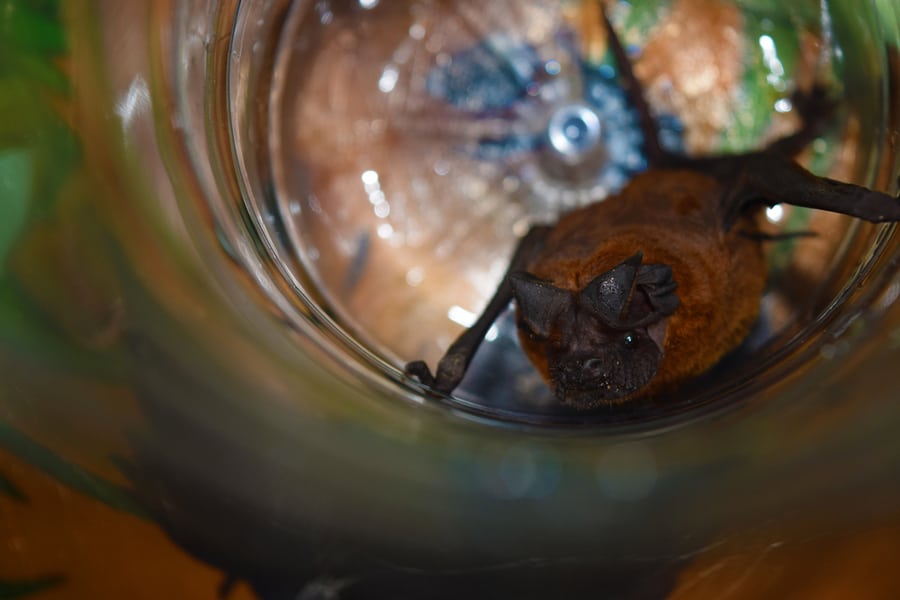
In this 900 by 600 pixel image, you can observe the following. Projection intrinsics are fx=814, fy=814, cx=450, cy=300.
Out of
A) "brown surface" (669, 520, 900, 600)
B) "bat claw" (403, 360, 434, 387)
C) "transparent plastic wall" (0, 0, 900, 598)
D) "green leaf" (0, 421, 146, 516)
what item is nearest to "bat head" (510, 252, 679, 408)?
"transparent plastic wall" (0, 0, 900, 598)

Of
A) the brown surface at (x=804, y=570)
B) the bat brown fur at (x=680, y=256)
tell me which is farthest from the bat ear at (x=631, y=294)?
the brown surface at (x=804, y=570)

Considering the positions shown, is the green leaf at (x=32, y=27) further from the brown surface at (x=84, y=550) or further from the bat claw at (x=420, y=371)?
the bat claw at (x=420, y=371)

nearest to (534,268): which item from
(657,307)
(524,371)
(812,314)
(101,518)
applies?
(524,371)

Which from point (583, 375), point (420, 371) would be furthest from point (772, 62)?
point (420, 371)

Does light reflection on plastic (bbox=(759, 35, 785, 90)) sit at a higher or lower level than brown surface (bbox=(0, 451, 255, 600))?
higher

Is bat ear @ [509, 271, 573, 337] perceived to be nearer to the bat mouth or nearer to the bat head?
the bat head

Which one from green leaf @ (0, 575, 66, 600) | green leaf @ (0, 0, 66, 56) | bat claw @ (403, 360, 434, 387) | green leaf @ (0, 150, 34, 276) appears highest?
bat claw @ (403, 360, 434, 387)
